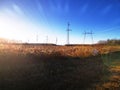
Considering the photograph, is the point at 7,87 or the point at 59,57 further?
the point at 59,57

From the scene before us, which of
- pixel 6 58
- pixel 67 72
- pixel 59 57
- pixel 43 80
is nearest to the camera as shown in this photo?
pixel 43 80

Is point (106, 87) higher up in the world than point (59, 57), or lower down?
lower down

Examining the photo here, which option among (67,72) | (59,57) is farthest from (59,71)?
(59,57)

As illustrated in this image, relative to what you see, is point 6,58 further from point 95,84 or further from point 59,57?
point 95,84

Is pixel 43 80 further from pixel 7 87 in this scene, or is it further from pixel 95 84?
pixel 95 84

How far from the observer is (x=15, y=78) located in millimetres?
12406

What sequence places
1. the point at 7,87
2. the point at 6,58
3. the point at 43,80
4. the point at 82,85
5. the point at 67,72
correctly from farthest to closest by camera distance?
the point at 6,58
the point at 67,72
the point at 43,80
the point at 82,85
the point at 7,87

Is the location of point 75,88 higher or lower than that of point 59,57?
lower

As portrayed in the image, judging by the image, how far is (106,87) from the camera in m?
10.7

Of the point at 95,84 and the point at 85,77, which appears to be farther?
the point at 85,77

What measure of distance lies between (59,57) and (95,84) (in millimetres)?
10258

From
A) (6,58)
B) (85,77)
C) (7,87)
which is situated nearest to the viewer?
(7,87)

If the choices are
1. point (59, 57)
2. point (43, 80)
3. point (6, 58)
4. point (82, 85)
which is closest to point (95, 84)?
point (82, 85)

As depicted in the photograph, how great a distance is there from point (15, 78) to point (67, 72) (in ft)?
13.5
